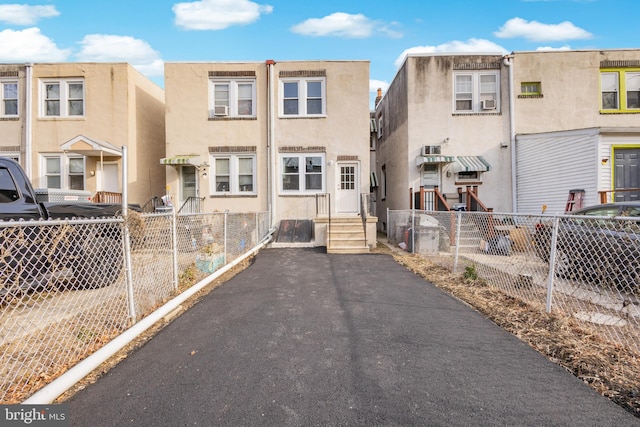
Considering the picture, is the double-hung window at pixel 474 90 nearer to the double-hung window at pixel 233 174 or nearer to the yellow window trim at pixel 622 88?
the yellow window trim at pixel 622 88

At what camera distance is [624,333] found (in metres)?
3.66

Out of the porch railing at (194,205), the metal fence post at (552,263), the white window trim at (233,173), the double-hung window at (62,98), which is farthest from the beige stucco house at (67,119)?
the metal fence post at (552,263)

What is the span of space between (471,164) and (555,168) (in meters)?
2.74

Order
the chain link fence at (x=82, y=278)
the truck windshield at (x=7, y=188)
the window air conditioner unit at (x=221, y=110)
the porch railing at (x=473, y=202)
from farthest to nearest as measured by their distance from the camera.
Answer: the window air conditioner unit at (x=221, y=110) < the porch railing at (x=473, y=202) < the truck windshield at (x=7, y=188) < the chain link fence at (x=82, y=278)

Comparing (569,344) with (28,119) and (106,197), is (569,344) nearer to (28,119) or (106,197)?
(106,197)

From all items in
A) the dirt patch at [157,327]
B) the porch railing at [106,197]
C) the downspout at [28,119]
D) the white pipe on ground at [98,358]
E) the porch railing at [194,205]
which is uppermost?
the downspout at [28,119]

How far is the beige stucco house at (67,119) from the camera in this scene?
12648 mm

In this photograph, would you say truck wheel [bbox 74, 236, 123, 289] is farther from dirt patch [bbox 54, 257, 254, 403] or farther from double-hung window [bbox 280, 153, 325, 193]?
double-hung window [bbox 280, 153, 325, 193]

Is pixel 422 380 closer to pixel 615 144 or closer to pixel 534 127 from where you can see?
pixel 615 144

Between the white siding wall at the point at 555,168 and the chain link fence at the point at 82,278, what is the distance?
37.2 ft

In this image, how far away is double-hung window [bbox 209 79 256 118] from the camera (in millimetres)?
13164

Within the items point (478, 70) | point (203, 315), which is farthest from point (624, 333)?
point (478, 70)

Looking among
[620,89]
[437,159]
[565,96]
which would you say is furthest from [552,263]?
[620,89]

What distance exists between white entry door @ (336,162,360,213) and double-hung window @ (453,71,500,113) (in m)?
4.91
